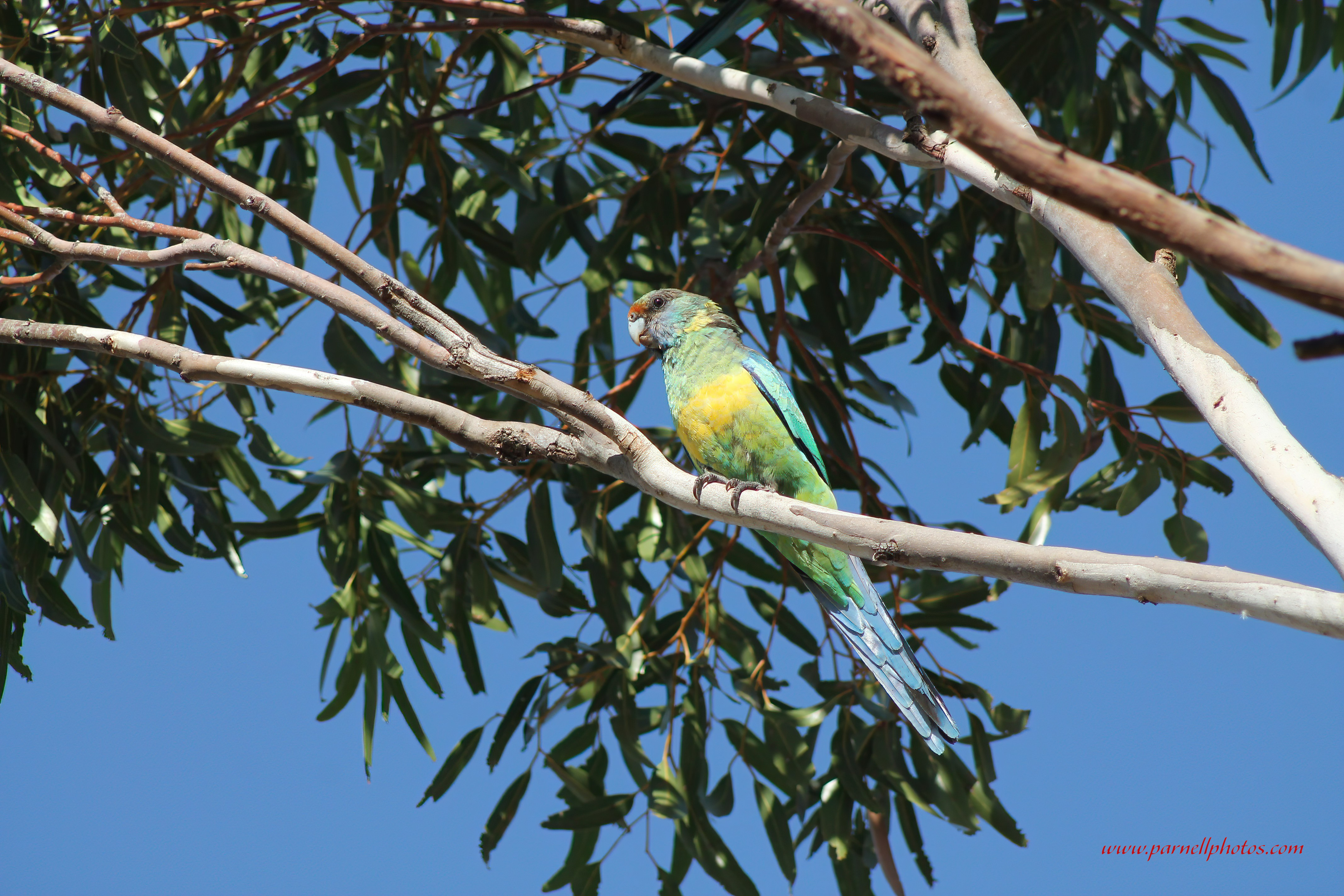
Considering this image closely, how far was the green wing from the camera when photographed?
97.0 inches

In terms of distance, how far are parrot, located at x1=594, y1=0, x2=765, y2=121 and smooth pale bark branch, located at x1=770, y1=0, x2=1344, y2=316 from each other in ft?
3.18

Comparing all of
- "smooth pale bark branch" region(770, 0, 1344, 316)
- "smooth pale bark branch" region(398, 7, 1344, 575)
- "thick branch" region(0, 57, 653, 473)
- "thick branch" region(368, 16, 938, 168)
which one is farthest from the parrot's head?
"smooth pale bark branch" region(770, 0, 1344, 316)

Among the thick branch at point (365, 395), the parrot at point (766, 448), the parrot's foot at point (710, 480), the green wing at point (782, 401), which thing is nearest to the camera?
the thick branch at point (365, 395)

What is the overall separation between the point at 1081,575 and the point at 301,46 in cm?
Answer: 294

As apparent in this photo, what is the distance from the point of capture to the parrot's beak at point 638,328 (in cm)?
283

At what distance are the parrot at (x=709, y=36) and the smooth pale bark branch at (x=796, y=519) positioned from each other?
792 millimetres

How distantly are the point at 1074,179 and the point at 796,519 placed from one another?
725 millimetres

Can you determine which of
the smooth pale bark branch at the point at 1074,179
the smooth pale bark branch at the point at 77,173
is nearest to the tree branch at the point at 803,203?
the smooth pale bark branch at the point at 1074,179

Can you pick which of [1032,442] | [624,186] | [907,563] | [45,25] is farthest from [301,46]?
[907,563]

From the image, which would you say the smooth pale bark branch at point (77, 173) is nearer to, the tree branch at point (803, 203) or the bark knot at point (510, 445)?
the bark knot at point (510, 445)

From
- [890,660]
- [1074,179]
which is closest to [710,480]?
[890,660]

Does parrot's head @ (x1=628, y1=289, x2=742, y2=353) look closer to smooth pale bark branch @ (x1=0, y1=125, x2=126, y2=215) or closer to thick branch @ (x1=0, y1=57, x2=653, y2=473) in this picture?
thick branch @ (x1=0, y1=57, x2=653, y2=473)

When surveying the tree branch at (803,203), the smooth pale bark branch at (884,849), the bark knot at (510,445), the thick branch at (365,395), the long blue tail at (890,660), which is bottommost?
the smooth pale bark branch at (884,849)

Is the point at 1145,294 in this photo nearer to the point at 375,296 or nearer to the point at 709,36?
the point at 709,36
